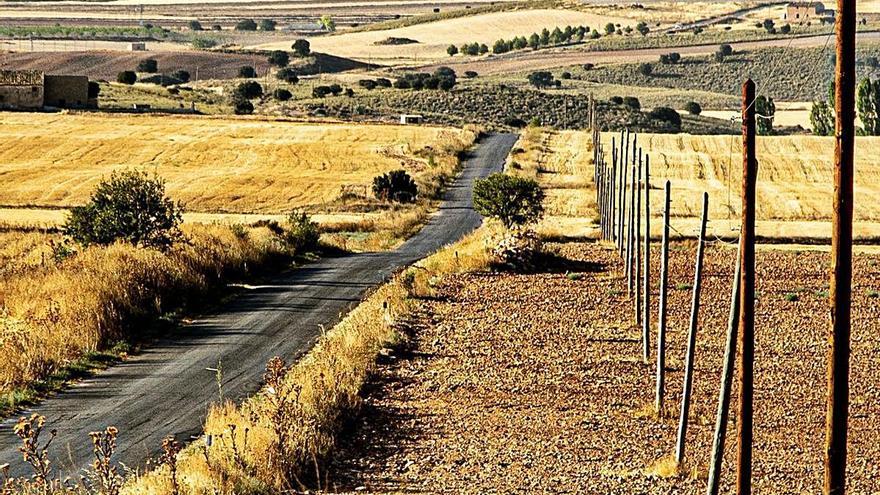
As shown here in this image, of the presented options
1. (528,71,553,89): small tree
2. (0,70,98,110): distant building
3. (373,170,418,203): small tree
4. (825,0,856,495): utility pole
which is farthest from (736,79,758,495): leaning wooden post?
(528,71,553,89): small tree

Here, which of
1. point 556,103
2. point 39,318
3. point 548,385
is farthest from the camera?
point 556,103

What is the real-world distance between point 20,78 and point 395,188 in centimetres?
5083

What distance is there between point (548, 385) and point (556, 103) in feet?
354

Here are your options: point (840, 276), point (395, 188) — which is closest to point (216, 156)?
point (395, 188)

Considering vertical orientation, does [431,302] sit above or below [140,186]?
below

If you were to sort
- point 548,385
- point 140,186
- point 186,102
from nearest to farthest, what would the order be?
point 548,385 < point 140,186 < point 186,102

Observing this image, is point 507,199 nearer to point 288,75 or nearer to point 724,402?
point 724,402

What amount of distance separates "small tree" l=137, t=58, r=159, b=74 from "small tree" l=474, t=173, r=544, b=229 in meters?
112

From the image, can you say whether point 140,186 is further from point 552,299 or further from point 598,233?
point 598,233

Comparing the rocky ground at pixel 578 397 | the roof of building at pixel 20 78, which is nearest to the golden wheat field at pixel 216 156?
the roof of building at pixel 20 78

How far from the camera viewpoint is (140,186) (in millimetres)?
39531

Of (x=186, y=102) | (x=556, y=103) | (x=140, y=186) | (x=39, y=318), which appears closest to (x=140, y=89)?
(x=186, y=102)

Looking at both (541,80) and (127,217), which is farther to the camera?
(541,80)

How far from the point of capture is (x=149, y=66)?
158250 millimetres
